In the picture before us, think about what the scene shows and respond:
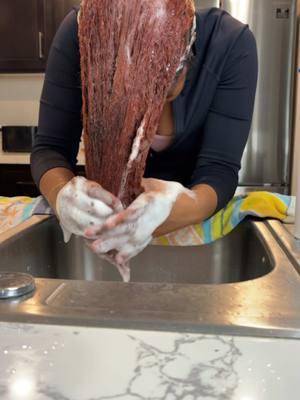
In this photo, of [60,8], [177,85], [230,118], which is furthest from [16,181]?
[177,85]

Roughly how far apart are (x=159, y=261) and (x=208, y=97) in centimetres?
29

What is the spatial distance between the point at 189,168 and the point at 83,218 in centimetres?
41

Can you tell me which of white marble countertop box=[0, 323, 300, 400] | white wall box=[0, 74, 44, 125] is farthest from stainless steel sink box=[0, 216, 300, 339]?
white wall box=[0, 74, 44, 125]

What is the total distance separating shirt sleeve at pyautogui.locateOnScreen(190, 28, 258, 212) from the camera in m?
0.73

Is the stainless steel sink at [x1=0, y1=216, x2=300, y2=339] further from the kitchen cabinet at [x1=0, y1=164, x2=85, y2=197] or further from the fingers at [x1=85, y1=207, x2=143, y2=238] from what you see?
the kitchen cabinet at [x1=0, y1=164, x2=85, y2=197]

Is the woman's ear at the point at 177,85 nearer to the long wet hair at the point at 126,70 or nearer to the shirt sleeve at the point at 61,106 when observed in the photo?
the long wet hair at the point at 126,70

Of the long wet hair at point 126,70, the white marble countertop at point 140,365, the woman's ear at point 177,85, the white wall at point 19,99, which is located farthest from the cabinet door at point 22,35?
the white marble countertop at point 140,365

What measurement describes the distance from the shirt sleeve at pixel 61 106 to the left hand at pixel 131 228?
10.1 inches

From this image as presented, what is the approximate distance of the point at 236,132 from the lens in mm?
730

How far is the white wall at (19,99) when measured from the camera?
2.62 metres

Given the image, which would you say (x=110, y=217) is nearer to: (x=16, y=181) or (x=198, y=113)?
(x=198, y=113)

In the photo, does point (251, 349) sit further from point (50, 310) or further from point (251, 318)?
point (50, 310)

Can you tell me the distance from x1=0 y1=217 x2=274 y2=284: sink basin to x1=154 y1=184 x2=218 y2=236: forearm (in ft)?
0.38

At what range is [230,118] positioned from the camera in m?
0.73
